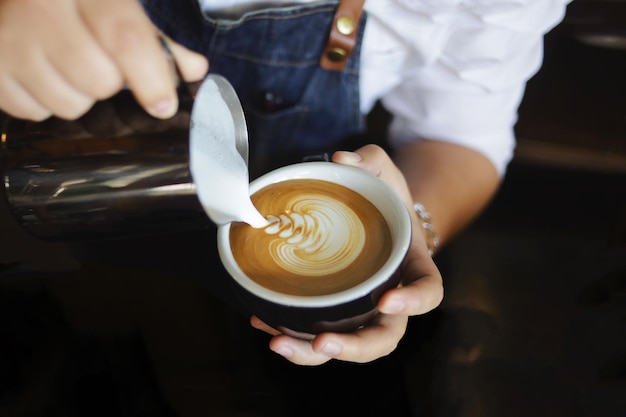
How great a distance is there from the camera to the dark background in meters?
0.79

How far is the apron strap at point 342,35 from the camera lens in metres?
0.97

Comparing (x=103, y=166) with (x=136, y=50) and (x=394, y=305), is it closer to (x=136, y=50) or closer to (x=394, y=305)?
(x=136, y=50)

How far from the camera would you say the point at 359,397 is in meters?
0.79

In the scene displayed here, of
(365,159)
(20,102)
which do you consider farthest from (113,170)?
(365,159)

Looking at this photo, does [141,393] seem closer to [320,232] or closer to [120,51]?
[320,232]

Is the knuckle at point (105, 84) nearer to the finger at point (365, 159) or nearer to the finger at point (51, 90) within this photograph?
the finger at point (51, 90)

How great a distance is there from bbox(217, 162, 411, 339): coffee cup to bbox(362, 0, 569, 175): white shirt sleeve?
1.15ft

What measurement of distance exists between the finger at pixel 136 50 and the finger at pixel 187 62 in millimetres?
19

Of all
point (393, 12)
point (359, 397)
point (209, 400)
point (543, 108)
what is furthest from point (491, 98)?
point (209, 400)

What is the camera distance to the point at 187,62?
0.62 meters

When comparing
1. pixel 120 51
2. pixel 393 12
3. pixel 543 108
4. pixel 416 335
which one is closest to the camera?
pixel 120 51

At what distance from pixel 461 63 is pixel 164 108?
672mm

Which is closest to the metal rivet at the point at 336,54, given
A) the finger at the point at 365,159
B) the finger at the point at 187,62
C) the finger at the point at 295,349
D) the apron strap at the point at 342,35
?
the apron strap at the point at 342,35

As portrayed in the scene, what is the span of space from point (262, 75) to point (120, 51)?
1.68 feet
